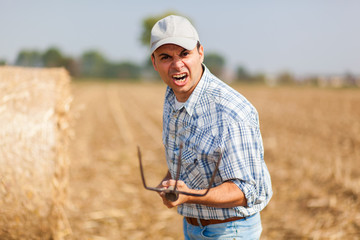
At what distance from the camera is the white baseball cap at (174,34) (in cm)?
203

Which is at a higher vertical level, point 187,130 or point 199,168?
point 187,130

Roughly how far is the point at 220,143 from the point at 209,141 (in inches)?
3.3

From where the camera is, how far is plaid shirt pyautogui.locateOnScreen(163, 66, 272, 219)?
1.94 metres

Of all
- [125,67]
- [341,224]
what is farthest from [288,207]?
[125,67]

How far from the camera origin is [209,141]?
2.03 meters

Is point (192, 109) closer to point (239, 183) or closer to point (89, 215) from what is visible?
point (239, 183)

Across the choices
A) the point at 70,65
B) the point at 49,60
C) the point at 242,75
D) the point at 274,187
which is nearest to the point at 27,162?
the point at 274,187

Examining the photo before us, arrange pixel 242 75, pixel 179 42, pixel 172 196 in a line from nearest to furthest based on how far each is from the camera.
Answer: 1. pixel 172 196
2. pixel 179 42
3. pixel 242 75

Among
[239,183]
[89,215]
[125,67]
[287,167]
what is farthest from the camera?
[125,67]

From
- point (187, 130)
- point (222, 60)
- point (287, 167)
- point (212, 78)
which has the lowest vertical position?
point (222, 60)

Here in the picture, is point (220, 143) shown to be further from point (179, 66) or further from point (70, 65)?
point (70, 65)

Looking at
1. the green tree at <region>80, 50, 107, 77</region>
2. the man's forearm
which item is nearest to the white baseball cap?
the man's forearm

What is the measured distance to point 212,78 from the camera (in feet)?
7.33

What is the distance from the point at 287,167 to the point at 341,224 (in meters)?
2.72
